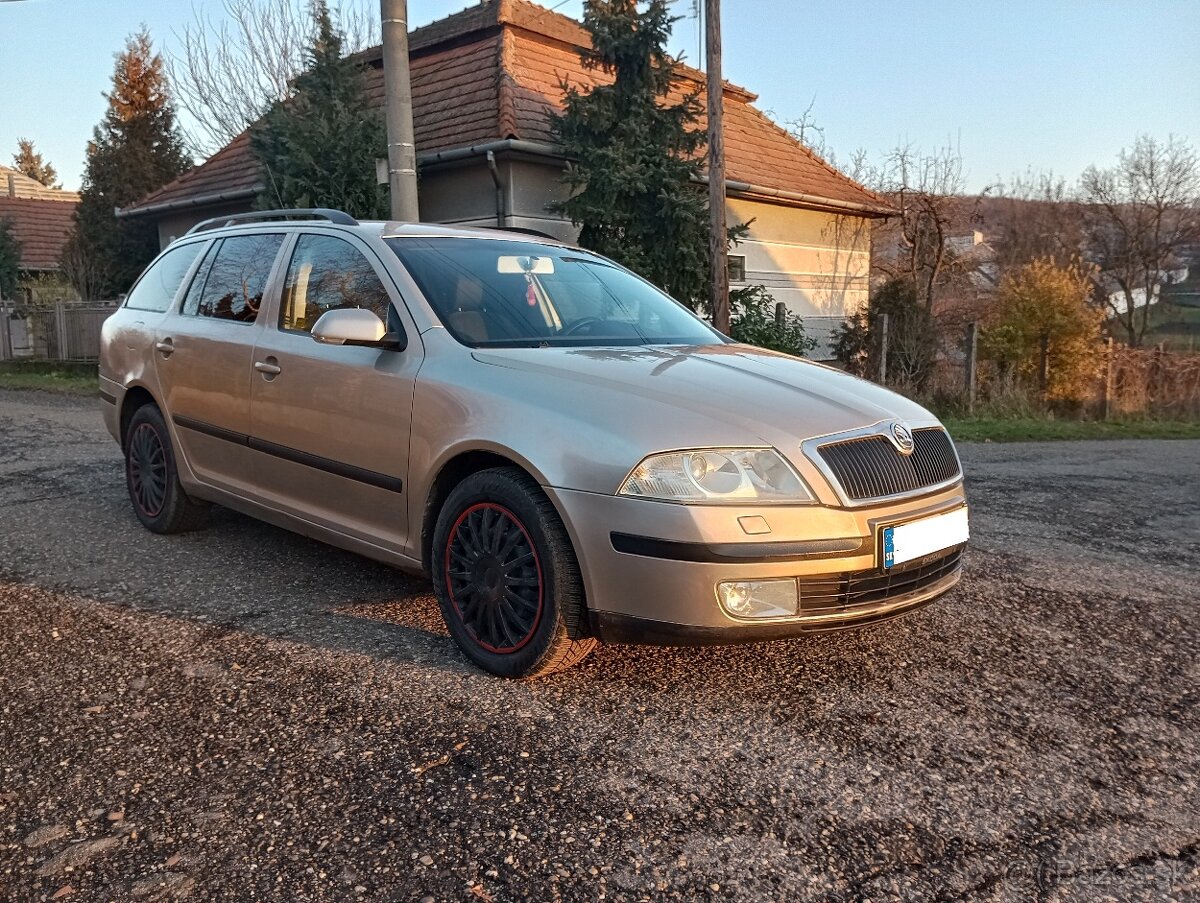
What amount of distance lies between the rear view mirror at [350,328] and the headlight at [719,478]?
130cm

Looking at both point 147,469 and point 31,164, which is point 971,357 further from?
point 31,164

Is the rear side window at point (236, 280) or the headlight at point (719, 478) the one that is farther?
the rear side window at point (236, 280)

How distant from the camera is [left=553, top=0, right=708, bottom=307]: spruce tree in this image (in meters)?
12.8

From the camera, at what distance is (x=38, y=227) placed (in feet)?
102

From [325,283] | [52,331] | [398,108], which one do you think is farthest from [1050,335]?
[52,331]

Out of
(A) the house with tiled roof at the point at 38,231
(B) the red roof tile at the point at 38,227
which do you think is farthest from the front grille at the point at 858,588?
(B) the red roof tile at the point at 38,227

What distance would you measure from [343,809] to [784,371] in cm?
223

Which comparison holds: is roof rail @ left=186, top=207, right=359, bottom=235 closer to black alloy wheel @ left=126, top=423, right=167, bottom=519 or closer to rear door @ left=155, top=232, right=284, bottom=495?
rear door @ left=155, top=232, right=284, bottom=495

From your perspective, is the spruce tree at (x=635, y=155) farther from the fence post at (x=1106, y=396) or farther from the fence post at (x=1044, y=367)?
the fence post at (x=1044, y=367)

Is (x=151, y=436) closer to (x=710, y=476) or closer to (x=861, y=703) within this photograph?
(x=710, y=476)

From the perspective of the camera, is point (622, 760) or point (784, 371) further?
point (784, 371)

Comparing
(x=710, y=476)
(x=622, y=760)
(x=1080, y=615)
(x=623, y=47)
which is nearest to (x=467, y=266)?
(x=710, y=476)

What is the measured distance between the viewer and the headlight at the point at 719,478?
9.55 ft

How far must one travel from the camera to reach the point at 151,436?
528cm
